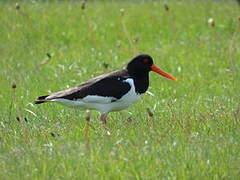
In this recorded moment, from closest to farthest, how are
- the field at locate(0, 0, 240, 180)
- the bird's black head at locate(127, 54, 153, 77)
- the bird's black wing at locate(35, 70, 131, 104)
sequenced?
the field at locate(0, 0, 240, 180) < the bird's black wing at locate(35, 70, 131, 104) < the bird's black head at locate(127, 54, 153, 77)

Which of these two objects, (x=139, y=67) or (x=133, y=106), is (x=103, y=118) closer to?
(x=139, y=67)

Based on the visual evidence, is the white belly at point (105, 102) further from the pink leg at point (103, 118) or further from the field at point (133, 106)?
the field at point (133, 106)

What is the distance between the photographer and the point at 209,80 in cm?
1220

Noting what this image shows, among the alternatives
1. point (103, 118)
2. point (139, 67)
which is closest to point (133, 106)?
point (139, 67)

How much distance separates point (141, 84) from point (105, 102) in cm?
53

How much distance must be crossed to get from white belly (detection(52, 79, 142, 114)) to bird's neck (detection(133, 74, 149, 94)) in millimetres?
61

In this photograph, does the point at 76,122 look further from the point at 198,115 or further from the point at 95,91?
the point at 198,115

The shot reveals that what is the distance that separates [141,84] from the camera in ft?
31.4

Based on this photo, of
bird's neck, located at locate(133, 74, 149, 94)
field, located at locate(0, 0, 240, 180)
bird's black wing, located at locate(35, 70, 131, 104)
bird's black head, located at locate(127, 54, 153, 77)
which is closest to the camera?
field, located at locate(0, 0, 240, 180)

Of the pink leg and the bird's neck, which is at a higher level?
the bird's neck

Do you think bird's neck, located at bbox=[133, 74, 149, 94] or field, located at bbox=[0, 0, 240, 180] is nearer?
field, located at bbox=[0, 0, 240, 180]

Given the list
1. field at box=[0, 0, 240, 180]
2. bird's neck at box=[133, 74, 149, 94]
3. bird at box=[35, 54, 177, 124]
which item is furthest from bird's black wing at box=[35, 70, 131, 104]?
field at box=[0, 0, 240, 180]

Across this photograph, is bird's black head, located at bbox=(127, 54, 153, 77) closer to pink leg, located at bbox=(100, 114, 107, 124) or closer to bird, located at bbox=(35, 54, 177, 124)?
bird, located at bbox=(35, 54, 177, 124)

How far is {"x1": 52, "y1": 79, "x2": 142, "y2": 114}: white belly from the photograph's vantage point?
934 cm
